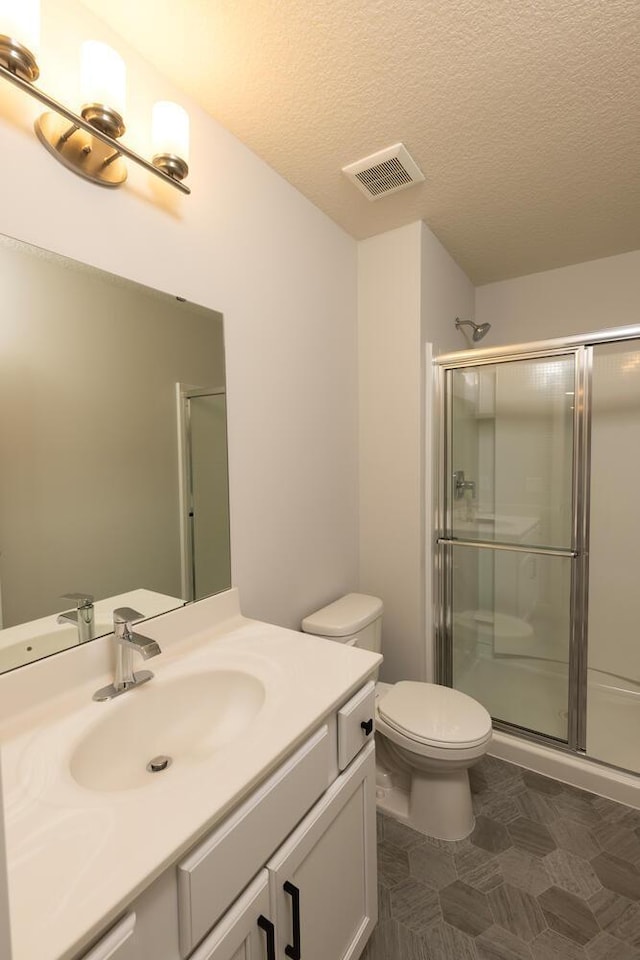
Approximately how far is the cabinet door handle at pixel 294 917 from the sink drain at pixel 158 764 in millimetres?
332

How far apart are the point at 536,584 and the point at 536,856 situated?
1.07 meters

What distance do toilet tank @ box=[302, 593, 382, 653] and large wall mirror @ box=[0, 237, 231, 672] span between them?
515 mm

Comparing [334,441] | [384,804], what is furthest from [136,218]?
[384,804]

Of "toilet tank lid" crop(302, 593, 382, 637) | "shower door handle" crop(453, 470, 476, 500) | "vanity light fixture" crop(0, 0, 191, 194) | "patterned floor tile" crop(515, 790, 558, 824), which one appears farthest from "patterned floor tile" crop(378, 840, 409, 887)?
"vanity light fixture" crop(0, 0, 191, 194)

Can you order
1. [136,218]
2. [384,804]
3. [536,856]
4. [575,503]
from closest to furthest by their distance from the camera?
1. [136,218]
2. [536,856]
3. [384,804]
4. [575,503]

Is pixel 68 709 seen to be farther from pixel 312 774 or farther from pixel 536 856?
pixel 536 856

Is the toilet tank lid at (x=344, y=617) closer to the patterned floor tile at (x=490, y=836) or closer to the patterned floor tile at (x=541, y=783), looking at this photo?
the patterned floor tile at (x=490, y=836)

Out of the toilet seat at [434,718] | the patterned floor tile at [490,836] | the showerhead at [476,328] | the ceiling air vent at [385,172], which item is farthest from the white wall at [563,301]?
the patterned floor tile at [490,836]

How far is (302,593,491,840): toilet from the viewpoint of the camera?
149 centimetres

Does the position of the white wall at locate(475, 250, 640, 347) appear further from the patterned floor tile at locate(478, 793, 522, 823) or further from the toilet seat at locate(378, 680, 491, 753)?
the patterned floor tile at locate(478, 793, 522, 823)

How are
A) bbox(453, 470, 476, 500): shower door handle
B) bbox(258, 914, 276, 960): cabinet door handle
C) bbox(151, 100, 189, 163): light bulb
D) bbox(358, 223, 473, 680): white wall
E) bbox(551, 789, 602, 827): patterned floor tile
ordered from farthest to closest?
bbox(453, 470, 476, 500): shower door handle
bbox(358, 223, 473, 680): white wall
bbox(551, 789, 602, 827): patterned floor tile
bbox(151, 100, 189, 163): light bulb
bbox(258, 914, 276, 960): cabinet door handle

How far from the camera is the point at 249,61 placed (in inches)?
46.8

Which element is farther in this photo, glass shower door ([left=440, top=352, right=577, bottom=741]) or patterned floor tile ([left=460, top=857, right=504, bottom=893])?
glass shower door ([left=440, top=352, right=577, bottom=741])

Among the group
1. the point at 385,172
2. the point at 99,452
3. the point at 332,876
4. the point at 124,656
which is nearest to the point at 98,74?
the point at 99,452
